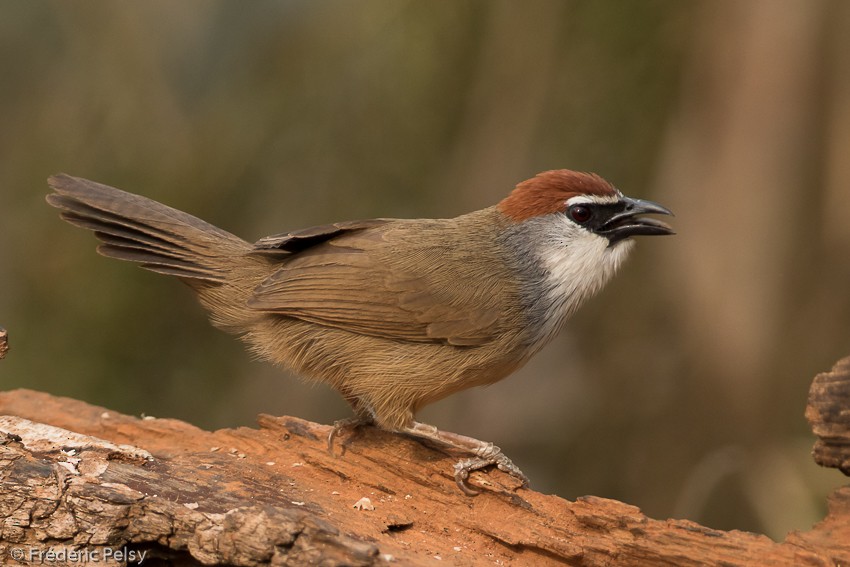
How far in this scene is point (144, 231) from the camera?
5.00 m

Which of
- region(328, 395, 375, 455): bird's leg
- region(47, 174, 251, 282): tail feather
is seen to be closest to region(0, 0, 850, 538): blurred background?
region(47, 174, 251, 282): tail feather

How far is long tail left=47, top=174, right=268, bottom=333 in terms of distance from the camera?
16.1ft

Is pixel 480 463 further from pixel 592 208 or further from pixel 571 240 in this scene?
pixel 592 208

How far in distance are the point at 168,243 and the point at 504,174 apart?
319cm

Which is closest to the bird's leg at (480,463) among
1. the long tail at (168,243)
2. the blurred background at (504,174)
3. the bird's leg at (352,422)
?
the bird's leg at (352,422)

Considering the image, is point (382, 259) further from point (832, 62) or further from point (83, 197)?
point (832, 62)

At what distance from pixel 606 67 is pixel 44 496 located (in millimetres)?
5272

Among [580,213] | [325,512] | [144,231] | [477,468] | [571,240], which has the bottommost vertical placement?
[325,512]

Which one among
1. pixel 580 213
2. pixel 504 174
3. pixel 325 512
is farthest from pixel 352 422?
pixel 504 174

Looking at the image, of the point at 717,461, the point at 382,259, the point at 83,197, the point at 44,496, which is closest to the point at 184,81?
the point at 83,197

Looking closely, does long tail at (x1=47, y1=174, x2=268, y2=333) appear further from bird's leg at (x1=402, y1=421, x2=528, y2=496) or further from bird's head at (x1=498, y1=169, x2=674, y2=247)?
bird's head at (x1=498, y1=169, x2=674, y2=247)

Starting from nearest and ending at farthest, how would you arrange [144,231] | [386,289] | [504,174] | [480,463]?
[480,463], [386,289], [144,231], [504,174]

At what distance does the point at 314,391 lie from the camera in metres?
7.78

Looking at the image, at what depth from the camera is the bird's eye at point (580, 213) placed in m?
4.84
